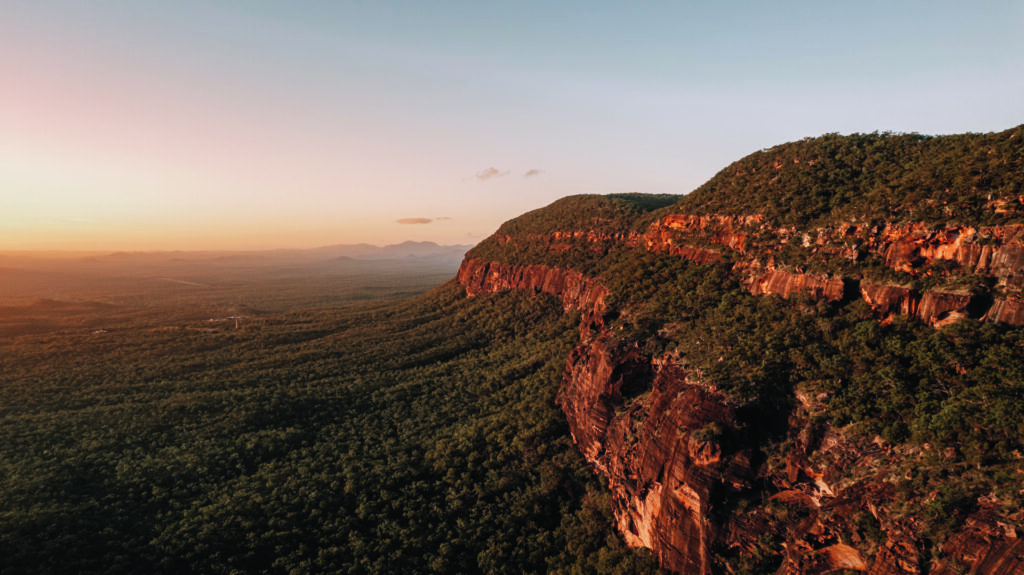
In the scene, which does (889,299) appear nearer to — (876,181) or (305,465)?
(876,181)

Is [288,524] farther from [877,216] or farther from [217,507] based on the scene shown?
[877,216]

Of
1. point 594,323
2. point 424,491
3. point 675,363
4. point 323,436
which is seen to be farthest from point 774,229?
point 323,436

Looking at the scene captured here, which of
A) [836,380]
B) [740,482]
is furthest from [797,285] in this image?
[740,482]

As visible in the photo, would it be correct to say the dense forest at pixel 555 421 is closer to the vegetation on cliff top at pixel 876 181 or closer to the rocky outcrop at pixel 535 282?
the vegetation on cliff top at pixel 876 181

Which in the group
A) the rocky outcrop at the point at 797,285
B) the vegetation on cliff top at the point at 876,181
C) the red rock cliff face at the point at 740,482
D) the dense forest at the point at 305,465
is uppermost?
the vegetation on cliff top at the point at 876,181

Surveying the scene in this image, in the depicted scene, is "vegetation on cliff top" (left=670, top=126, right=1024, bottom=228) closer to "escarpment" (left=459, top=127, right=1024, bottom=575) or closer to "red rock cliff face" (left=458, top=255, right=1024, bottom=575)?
"escarpment" (left=459, top=127, right=1024, bottom=575)

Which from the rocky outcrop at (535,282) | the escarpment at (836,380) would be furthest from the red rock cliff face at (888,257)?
the rocky outcrop at (535,282)
